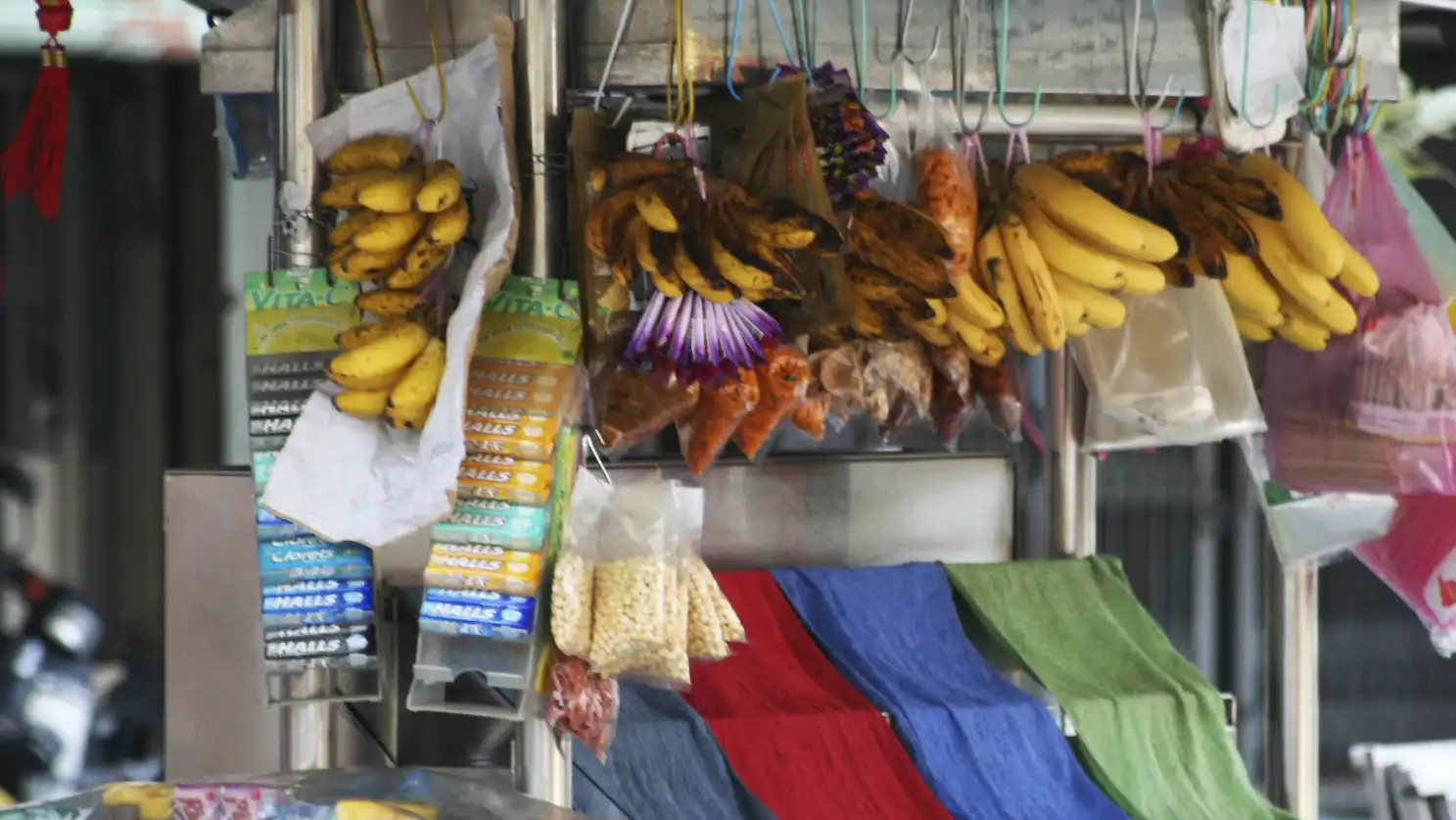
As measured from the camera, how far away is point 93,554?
3717mm

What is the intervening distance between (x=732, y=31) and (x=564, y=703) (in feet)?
2.40

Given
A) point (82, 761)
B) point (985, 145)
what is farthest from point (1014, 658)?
point (82, 761)

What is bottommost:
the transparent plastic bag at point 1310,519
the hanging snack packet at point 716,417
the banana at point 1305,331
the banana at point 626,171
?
the transparent plastic bag at point 1310,519

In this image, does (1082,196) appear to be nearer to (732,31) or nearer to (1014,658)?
(732,31)

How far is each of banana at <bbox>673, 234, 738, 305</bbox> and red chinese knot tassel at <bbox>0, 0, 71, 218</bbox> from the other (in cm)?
64

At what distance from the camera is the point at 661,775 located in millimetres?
1917

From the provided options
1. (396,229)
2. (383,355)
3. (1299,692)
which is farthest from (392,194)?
(1299,692)

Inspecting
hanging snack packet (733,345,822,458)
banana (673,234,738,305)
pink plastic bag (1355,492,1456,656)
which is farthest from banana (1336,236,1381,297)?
banana (673,234,738,305)

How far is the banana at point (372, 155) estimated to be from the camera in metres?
1.52

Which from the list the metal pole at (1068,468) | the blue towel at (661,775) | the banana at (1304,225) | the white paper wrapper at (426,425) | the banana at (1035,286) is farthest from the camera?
the metal pole at (1068,468)

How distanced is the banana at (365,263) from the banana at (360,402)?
107 millimetres

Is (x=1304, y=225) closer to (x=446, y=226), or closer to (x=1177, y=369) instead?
(x=1177, y=369)

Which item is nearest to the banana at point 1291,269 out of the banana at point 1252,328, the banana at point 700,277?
the banana at point 1252,328

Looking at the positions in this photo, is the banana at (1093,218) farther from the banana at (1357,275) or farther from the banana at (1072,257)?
the banana at (1357,275)
